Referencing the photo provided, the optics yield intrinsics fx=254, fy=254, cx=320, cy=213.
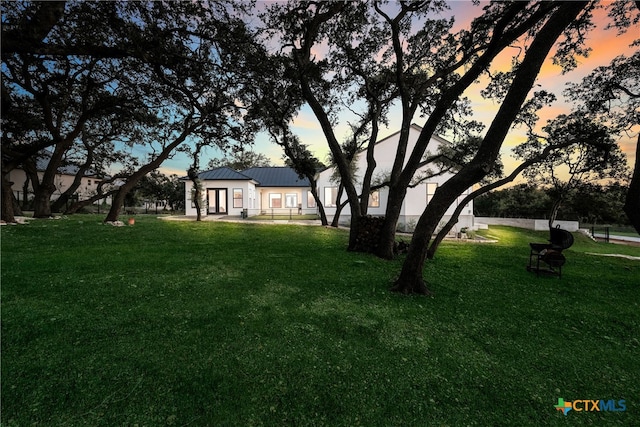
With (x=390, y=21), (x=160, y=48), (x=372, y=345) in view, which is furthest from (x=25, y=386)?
(x=390, y=21)

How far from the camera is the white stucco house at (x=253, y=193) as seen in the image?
81.4ft

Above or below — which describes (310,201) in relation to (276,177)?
below

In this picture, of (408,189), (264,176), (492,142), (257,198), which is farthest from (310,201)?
(492,142)

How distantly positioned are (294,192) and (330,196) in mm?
8879

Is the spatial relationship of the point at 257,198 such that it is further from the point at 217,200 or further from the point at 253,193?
the point at 217,200

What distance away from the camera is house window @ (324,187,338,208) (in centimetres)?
A: 2154

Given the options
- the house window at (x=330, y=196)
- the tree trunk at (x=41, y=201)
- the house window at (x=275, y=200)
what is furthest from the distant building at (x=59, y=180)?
the house window at (x=330, y=196)

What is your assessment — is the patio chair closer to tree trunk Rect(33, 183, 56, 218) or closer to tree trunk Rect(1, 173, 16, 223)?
tree trunk Rect(1, 173, 16, 223)

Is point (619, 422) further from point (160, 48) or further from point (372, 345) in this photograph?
point (160, 48)

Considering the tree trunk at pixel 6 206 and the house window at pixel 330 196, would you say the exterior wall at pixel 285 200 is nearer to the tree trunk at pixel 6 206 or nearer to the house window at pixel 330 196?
the house window at pixel 330 196

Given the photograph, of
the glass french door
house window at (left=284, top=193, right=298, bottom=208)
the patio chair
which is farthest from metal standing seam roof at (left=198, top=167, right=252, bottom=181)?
the patio chair

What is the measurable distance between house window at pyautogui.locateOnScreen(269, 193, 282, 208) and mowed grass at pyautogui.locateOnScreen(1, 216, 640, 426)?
23.9 meters

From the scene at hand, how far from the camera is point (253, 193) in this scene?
27391 mm

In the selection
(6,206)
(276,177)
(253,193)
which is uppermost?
(276,177)
